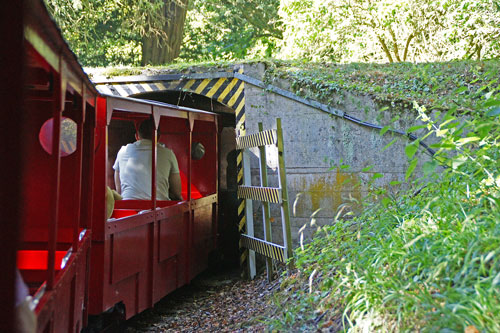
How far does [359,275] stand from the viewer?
387 centimetres

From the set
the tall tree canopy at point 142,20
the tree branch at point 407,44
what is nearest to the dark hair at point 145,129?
the tall tree canopy at point 142,20

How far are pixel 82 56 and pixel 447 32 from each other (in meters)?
12.6

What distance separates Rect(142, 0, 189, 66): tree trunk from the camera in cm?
1317

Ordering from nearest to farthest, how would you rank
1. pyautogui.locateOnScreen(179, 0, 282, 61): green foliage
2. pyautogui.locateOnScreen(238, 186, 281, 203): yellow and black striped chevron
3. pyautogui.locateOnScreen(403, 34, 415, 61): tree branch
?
pyautogui.locateOnScreen(238, 186, 281, 203): yellow and black striped chevron → pyautogui.locateOnScreen(403, 34, 415, 61): tree branch → pyautogui.locateOnScreen(179, 0, 282, 61): green foliage

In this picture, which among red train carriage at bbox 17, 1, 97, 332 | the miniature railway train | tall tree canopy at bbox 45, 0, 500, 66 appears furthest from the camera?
tall tree canopy at bbox 45, 0, 500, 66

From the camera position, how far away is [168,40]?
13.2m

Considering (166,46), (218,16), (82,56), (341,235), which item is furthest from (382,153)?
(82,56)

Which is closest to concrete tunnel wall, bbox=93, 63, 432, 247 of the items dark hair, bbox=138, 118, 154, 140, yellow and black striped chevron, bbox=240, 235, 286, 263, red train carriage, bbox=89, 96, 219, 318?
yellow and black striped chevron, bbox=240, 235, 286, 263

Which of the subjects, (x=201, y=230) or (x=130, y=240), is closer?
(x=130, y=240)

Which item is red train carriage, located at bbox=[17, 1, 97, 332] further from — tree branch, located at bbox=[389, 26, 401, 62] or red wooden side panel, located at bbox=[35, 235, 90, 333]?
tree branch, located at bbox=[389, 26, 401, 62]

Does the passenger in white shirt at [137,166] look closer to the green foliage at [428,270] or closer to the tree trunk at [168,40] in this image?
the green foliage at [428,270]

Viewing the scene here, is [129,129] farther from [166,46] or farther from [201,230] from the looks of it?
[201,230]

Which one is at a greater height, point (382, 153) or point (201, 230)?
Result: point (382, 153)

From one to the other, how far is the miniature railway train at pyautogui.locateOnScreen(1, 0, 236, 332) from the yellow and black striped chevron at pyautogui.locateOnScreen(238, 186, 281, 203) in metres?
0.84
